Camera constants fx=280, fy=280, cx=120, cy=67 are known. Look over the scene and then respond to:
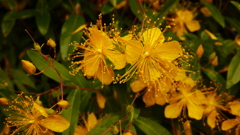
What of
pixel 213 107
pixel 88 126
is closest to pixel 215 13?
pixel 213 107

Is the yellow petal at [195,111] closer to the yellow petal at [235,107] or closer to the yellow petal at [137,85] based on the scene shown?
the yellow petal at [235,107]

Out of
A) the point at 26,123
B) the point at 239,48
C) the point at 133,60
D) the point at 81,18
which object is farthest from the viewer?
the point at 81,18

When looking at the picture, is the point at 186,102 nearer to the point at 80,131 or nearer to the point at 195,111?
the point at 195,111

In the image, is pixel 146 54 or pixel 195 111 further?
pixel 195 111

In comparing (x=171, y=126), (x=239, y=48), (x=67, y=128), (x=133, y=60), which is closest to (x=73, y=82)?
(x=67, y=128)

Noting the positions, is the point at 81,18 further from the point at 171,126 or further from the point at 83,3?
the point at 171,126
